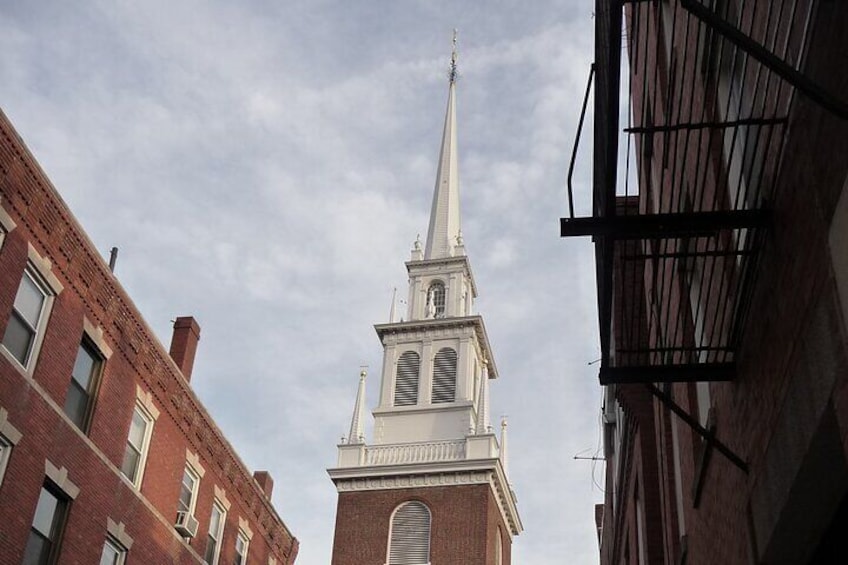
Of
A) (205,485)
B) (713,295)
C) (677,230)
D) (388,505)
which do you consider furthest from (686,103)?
(388,505)

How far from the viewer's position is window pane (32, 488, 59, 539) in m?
18.4

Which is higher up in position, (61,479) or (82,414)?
(82,414)

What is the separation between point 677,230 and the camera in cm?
659

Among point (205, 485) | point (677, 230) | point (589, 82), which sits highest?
point (205, 485)

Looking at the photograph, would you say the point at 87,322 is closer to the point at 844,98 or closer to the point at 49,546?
the point at 49,546

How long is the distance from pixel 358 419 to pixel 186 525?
29.2 meters

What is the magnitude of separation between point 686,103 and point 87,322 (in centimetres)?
1423

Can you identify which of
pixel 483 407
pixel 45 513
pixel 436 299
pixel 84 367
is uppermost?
pixel 436 299

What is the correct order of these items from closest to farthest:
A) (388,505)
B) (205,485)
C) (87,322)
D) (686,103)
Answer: (686,103), (87,322), (205,485), (388,505)

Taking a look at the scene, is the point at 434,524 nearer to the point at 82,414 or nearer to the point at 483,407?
the point at 483,407

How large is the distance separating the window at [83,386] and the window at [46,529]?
157 centimetres

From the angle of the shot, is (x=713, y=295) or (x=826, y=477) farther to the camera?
(x=713, y=295)

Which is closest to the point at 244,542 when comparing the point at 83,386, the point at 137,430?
the point at 137,430

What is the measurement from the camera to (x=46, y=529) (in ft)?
61.5
